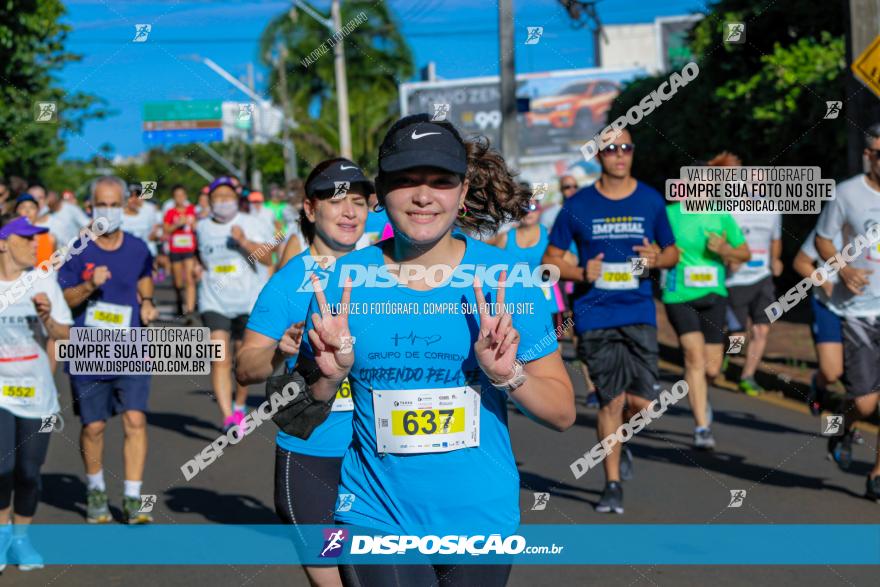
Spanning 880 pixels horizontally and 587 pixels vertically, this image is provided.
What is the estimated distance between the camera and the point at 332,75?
5028cm

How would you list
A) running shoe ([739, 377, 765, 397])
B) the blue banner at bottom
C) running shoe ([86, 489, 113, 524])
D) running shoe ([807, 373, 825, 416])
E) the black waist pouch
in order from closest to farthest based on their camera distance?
the black waist pouch < the blue banner at bottom < running shoe ([86, 489, 113, 524]) < running shoe ([807, 373, 825, 416]) < running shoe ([739, 377, 765, 397])

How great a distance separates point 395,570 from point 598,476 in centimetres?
553

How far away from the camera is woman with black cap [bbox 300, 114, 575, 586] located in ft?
11.0

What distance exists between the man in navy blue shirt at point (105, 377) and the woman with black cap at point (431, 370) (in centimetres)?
455

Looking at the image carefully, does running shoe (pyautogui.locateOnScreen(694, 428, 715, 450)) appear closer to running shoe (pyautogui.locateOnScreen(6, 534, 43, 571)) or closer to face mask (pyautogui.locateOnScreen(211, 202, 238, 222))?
face mask (pyautogui.locateOnScreen(211, 202, 238, 222))

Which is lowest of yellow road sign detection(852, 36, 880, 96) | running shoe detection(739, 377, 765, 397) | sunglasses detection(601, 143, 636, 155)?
running shoe detection(739, 377, 765, 397)

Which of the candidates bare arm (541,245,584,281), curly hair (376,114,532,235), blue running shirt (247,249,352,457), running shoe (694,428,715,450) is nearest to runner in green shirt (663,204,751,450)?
running shoe (694,428,715,450)

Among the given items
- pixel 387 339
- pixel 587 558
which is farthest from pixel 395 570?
pixel 587 558

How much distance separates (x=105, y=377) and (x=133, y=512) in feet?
2.71

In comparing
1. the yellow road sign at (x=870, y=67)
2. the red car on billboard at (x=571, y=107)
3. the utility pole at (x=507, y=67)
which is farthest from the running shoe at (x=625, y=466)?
the red car on billboard at (x=571, y=107)

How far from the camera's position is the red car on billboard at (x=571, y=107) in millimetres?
51625

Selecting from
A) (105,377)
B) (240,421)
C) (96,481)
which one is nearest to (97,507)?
(96,481)

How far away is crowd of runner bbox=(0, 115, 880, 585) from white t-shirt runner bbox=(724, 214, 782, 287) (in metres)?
0.02

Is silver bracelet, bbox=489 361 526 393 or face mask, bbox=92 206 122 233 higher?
face mask, bbox=92 206 122 233
